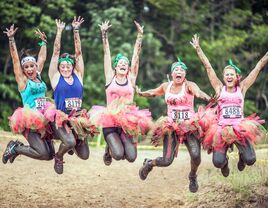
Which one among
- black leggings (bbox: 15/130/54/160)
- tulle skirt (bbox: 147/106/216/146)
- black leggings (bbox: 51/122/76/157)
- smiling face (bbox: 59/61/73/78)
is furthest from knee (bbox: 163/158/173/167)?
smiling face (bbox: 59/61/73/78)

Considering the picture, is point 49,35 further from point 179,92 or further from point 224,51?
point 179,92

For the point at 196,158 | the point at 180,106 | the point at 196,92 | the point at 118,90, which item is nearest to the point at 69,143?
the point at 118,90

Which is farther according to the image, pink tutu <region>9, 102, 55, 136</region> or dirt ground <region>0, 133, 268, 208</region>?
dirt ground <region>0, 133, 268, 208</region>

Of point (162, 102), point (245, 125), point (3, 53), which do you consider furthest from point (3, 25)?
point (245, 125)

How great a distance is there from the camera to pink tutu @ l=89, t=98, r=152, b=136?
743 cm

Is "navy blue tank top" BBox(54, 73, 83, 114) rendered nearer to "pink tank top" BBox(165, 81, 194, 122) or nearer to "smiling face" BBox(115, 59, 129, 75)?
"smiling face" BBox(115, 59, 129, 75)

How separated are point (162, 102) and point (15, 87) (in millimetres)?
4597

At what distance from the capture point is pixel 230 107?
738 centimetres

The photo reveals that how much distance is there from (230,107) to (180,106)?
2.15ft

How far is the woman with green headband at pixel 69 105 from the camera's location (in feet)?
24.3

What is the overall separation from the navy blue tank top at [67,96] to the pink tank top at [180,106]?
1248 millimetres

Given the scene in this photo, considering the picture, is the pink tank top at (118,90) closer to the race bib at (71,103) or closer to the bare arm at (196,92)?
the race bib at (71,103)

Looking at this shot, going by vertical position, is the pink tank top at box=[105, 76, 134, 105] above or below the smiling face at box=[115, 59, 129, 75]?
below

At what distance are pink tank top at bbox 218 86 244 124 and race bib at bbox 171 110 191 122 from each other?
451mm
